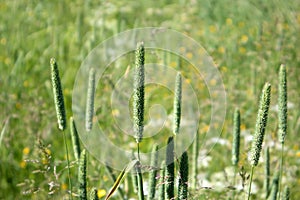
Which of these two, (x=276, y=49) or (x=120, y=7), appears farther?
(x=120, y=7)

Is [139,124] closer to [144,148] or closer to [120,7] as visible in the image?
[144,148]

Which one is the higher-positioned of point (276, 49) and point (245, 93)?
point (276, 49)

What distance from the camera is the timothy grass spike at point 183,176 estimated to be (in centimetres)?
138

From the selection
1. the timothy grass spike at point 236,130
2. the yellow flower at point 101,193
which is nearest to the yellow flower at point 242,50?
the yellow flower at point 101,193

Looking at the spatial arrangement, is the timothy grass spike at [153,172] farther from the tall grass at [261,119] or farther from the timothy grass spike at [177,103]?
the tall grass at [261,119]

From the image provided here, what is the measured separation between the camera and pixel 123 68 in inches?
130

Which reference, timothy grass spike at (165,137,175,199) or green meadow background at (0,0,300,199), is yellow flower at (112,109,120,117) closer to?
green meadow background at (0,0,300,199)

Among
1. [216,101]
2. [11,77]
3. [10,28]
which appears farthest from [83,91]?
[10,28]

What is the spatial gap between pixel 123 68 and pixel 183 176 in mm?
1968

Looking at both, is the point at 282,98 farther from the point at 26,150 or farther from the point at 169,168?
the point at 26,150

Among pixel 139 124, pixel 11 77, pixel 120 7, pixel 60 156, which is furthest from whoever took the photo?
pixel 120 7

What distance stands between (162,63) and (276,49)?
84 centimetres

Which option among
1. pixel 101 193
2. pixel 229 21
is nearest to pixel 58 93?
pixel 101 193

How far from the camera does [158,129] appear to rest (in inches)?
123
